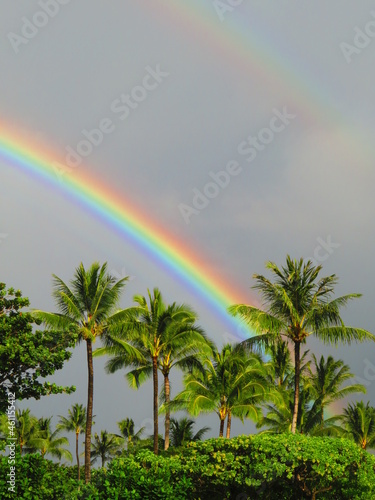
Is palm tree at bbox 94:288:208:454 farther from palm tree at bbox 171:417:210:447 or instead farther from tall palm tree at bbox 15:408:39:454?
tall palm tree at bbox 15:408:39:454

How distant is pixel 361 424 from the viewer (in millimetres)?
50875

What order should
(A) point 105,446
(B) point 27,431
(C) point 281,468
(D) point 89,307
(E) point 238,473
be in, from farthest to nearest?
(A) point 105,446
(B) point 27,431
(D) point 89,307
(E) point 238,473
(C) point 281,468

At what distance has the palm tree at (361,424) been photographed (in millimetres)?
50803

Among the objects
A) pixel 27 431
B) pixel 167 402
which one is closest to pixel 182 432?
pixel 167 402

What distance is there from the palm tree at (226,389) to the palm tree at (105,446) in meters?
43.6

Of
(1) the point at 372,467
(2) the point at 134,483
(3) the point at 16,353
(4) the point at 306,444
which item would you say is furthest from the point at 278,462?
(3) the point at 16,353

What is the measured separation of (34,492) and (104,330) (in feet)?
67.0

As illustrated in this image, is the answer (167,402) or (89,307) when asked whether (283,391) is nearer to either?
(167,402)

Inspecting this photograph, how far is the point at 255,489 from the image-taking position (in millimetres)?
18875

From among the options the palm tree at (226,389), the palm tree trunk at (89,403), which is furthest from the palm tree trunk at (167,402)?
the palm tree trunk at (89,403)

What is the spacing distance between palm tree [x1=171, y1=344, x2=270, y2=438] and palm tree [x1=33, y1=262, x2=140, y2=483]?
326 inches

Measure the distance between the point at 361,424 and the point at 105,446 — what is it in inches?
1625

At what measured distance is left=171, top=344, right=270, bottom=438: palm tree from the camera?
1510 inches

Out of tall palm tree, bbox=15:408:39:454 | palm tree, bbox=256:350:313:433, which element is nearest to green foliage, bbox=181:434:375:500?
palm tree, bbox=256:350:313:433
